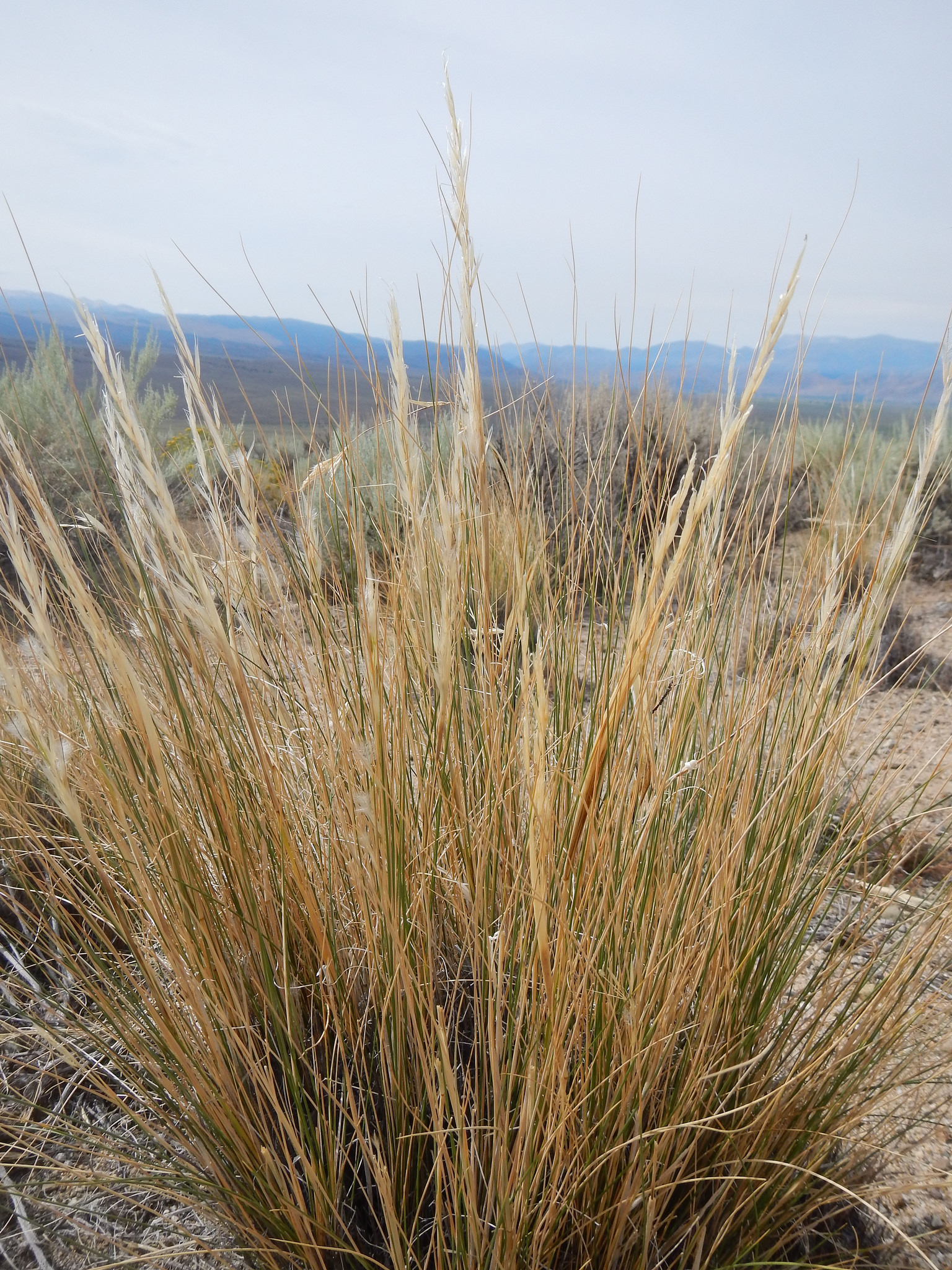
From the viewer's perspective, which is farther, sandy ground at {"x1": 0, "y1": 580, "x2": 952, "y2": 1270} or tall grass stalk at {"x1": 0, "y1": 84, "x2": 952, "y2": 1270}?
sandy ground at {"x1": 0, "y1": 580, "x2": 952, "y2": 1270}

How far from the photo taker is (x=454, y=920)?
1145mm

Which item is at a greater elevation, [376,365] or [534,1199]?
[376,365]

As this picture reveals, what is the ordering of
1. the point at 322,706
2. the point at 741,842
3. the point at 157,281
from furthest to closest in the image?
the point at 322,706
the point at 157,281
the point at 741,842

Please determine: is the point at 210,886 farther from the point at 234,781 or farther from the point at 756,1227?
the point at 756,1227

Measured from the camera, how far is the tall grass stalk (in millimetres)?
780

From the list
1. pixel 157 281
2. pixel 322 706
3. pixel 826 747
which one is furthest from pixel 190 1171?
pixel 157 281

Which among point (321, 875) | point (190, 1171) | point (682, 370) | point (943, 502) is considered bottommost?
point (943, 502)

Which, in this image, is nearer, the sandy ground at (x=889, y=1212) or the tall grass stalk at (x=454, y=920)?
the tall grass stalk at (x=454, y=920)

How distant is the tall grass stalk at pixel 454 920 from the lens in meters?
0.78

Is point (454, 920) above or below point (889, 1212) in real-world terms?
above

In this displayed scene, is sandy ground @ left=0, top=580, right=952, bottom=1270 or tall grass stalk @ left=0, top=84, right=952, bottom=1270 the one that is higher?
tall grass stalk @ left=0, top=84, right=952, bottom=1270

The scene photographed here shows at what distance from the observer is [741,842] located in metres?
0.83

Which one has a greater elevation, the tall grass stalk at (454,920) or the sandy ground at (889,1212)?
the tall grass stalk at (454,920)

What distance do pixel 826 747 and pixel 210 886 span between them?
0.85 m
